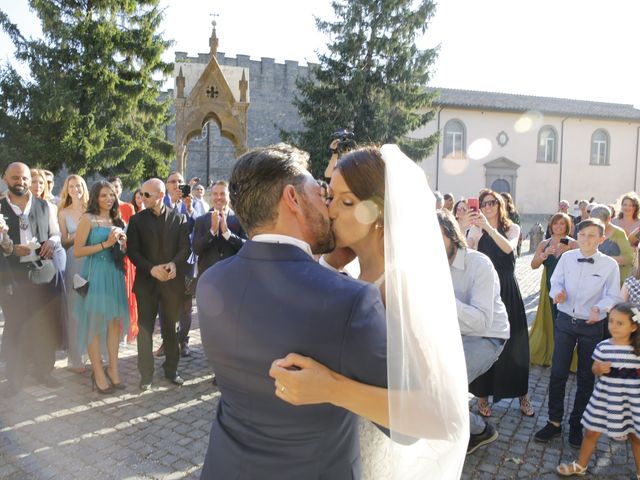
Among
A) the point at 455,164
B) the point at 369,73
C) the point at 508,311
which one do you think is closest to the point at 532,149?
the point at 455,164

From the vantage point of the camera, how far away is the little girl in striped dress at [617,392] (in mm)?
3648

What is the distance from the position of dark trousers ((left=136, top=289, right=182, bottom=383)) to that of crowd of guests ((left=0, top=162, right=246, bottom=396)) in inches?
0.4

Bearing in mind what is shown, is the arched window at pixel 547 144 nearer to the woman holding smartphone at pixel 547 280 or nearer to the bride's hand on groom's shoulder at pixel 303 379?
the woman holding smartphone at pixel 547 280

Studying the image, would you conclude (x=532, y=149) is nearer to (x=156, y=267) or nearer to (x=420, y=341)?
(x=156, y=267)

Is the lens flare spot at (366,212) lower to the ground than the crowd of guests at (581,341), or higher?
higher

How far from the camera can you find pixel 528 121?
32.2 meters

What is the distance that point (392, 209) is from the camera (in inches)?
67.9

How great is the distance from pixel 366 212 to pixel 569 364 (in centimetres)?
319

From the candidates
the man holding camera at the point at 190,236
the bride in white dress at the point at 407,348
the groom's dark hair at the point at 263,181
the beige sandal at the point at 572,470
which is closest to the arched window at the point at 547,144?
the man holding camera at the point at 190,236

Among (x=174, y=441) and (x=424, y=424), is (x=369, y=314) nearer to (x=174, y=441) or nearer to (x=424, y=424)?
(x=424, y=424)

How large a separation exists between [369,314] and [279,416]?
1.49 ft

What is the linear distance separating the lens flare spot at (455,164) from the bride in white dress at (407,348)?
2989cm

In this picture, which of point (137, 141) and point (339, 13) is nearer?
point (137, 141)

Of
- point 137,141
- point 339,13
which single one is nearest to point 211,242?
point 137,141
